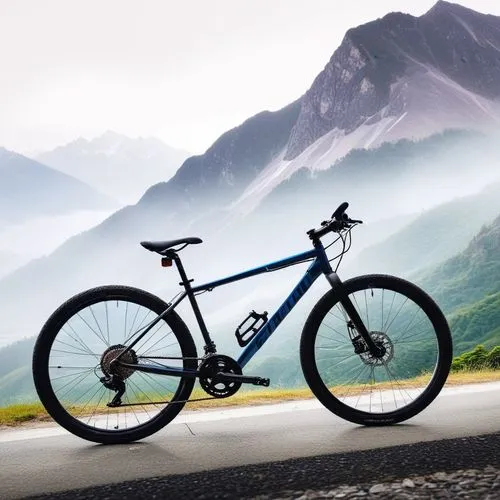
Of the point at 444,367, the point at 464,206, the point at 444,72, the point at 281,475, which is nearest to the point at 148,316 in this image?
the point at 281,475

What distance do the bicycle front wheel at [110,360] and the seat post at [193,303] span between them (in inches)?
3.3

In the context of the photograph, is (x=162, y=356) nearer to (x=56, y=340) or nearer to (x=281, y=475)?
(x=56, y=340)

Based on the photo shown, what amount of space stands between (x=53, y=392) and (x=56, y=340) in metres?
0.28

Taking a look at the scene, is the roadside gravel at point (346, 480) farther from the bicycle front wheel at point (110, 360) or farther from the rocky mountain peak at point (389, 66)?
the rocky mountain peak at point (389, 66)

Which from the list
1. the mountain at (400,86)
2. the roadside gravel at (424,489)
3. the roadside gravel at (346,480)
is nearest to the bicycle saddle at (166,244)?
the roadside gravel at (346,480)

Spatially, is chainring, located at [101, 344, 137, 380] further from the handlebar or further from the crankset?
the handlebar

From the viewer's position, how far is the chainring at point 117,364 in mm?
3248

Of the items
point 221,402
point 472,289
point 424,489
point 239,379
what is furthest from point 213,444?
point 472,289

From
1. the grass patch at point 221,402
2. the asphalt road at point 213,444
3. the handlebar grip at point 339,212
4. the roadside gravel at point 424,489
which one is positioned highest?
the handlebar grip at point 339,212

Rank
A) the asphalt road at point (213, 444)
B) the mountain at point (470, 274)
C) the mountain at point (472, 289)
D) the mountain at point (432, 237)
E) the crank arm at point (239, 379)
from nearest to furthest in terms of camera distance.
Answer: the asphalt road at point (213, 444) < the crank arm at point (239, 379) < the mountain at point (472, 289) < the mountain at point (470, 274) < the mountain at point (432, 237)

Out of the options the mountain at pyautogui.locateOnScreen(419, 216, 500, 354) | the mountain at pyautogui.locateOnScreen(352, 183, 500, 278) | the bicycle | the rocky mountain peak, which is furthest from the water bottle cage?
the rocky mountain peak

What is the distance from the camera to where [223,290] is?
16112 cm

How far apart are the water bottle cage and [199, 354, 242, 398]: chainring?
139 mm

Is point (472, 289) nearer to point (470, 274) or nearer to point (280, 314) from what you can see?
point (470, 274)
